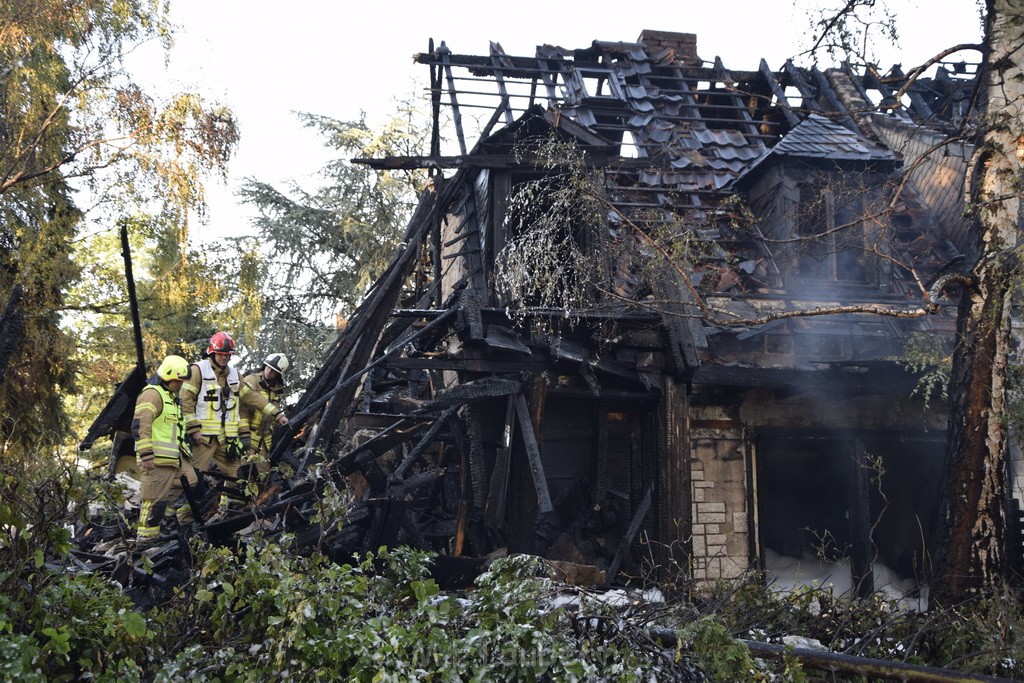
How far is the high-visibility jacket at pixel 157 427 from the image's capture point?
9.04 m

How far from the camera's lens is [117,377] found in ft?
55.4

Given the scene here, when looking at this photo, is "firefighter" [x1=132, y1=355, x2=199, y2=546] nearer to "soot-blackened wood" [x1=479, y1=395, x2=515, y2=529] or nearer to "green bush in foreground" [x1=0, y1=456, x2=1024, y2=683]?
"green bush in foreground" [x1=0, y1=456, x2=1024, y2=683]

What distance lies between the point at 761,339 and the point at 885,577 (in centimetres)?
414

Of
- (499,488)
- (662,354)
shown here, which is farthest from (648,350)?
(499,488)

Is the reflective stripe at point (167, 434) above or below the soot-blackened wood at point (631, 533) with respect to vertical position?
above

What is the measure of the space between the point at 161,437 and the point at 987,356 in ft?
23.8

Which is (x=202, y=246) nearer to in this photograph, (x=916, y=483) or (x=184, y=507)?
(x=184, y=507)

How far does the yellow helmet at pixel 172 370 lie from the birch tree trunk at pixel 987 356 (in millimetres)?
6909

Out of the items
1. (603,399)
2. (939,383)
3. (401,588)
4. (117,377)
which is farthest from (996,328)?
(117,377)

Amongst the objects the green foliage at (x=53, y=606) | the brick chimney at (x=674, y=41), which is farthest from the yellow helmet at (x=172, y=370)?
the brick chimney at (x=674, y=41)

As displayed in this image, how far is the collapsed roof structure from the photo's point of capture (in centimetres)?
1007

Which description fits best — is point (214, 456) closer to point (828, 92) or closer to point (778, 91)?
point (778, 91)

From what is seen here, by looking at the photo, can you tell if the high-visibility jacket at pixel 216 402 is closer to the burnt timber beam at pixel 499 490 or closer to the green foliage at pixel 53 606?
the burnt timber beam at pixel 499 490

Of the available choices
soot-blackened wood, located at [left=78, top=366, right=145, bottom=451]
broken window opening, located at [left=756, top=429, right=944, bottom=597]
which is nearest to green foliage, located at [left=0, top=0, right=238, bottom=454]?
soot-blackened wood, located at [left=78, top=366, right=145, bottom=451]
